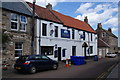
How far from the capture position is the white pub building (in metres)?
17.3

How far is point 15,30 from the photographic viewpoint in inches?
563

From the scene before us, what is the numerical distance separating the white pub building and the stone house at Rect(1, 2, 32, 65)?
145 cm

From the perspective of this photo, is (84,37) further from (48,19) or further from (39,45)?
(39,45)

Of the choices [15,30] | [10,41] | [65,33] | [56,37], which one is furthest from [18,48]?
[65,33]

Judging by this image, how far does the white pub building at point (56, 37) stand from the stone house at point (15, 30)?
4.76 ft

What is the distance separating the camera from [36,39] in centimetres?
1655

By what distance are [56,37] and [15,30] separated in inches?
273

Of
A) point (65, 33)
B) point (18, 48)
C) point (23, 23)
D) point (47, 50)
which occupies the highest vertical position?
point (23, 23)

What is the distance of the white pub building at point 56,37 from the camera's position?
17.3m

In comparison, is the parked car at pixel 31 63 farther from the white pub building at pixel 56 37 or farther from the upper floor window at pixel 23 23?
the upper floor window at pixel 23 23

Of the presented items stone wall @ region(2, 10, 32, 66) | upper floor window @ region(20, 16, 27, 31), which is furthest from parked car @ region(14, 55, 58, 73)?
upper floor window @ region(20, 16, 27, 31)

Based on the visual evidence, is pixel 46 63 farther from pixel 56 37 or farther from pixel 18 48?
pixel 56 37

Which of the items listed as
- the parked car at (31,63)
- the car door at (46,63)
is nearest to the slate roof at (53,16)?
the car door at (46,63)

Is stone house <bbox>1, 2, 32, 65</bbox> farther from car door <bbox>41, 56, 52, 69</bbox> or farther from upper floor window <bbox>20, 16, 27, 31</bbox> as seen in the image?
car door <bbox>41, 56, 52, 69</bbox>
